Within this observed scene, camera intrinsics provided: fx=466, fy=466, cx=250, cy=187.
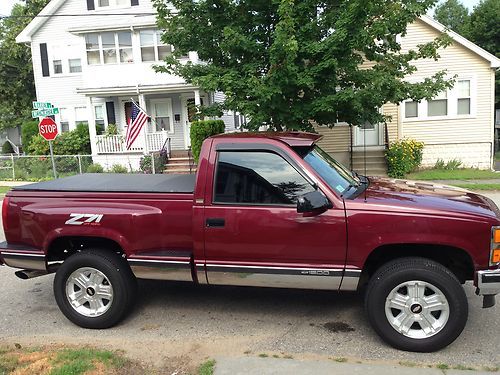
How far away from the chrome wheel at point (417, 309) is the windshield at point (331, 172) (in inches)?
39.6

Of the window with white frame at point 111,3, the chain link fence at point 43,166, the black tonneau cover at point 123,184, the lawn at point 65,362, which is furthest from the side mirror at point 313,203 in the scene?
the window with white frame at point 111,3

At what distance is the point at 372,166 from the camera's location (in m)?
18.0

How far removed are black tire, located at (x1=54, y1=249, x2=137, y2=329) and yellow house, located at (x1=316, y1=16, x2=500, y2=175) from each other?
14.6 m

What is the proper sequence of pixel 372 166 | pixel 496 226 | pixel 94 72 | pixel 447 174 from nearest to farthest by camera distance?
pixel 496 226 < pixel 447 174 < pixel 372 166 < pixel 94 72

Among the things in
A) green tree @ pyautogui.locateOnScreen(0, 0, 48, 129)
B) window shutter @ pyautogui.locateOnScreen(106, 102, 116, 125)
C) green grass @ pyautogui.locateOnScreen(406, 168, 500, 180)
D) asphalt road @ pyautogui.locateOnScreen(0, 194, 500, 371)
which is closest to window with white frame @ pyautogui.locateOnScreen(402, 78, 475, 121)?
green grass @ pyautogui.locateOnScreen(406, 168, 500, 180)

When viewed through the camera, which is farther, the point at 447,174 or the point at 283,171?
the point at 447,174

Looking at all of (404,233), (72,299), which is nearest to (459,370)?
(404,233)

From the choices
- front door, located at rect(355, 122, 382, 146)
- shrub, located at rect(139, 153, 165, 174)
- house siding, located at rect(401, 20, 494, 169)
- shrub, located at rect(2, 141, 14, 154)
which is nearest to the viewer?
house siding, located at rect(401, 20, 494, 169)

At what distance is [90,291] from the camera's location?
15.1 feet

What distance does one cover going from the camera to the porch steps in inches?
697

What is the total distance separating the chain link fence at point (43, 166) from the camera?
66.3 feet

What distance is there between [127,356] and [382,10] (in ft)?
29.6

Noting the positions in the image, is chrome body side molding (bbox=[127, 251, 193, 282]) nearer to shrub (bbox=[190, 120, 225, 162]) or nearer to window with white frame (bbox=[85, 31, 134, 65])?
shrub (bbox=[190, 120, 225, 162])

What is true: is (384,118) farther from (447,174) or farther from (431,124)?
(431,124)
